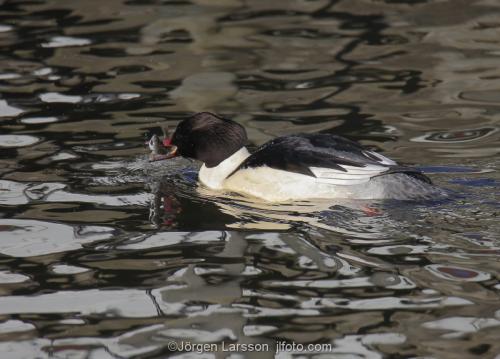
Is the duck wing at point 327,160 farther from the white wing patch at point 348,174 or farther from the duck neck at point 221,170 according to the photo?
the duck neck at point 221,170

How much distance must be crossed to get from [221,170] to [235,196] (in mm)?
436

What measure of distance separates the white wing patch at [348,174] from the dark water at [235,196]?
19cm

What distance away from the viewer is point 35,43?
44.2 feet

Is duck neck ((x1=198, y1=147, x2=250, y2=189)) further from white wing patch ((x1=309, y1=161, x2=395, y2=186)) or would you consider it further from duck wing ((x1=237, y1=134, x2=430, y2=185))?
white wing patch ((x1=309, y1=161, x2=395, y2=186))

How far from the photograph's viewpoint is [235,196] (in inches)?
354

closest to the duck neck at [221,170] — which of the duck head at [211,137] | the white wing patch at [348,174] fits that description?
the duck head at [211,137]

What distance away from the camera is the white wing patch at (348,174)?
8.39 m

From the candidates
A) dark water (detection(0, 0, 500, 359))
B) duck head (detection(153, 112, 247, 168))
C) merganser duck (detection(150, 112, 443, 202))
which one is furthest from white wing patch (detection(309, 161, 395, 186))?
duck head (detection(153, 112, 247, 168))

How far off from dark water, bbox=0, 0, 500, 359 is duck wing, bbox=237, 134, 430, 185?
24cm

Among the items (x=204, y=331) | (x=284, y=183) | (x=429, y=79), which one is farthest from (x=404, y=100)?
(x=204, y=331)

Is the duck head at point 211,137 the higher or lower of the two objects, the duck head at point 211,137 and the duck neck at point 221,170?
the higher

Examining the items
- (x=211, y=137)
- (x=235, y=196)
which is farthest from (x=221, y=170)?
(x=235, y=196)

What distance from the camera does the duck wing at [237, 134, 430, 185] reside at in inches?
331

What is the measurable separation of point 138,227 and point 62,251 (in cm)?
71
